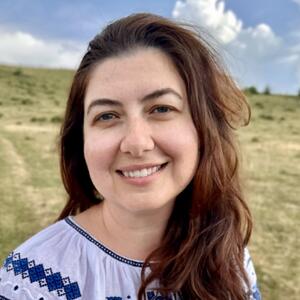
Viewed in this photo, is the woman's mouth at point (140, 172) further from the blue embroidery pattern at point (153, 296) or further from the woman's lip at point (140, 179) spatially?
the blue embroidery pattern at point (153, 296)

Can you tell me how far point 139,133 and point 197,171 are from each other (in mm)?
299

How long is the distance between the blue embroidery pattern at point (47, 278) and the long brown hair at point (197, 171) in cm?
20

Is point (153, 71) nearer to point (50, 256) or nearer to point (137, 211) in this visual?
point (137, 211)

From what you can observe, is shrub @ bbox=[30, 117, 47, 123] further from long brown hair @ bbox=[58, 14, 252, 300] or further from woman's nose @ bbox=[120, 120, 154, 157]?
woman's nose @ bbox=[120, 120, 154, 157]

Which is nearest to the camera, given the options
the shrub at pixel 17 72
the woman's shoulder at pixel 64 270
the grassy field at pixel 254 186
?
the woman's shoulder at pixel 64 270

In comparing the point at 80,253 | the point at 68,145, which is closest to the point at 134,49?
the point at 68,145

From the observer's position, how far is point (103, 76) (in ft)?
4.80

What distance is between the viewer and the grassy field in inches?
186

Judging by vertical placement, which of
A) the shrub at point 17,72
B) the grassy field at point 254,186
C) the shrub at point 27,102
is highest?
the shrub at point 17,72

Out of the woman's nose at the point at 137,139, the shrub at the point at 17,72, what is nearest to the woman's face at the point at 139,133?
the woman's nose at the point at 137,139

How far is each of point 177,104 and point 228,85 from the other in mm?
355

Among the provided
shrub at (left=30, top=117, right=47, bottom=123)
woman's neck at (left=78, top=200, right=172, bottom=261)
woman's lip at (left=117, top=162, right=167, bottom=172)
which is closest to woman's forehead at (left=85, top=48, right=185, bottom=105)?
woman's lip at (left=117, top=162, right=167, bottom=172)

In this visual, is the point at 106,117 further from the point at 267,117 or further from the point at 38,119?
the point at 267,117

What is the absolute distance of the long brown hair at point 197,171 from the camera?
153cm
